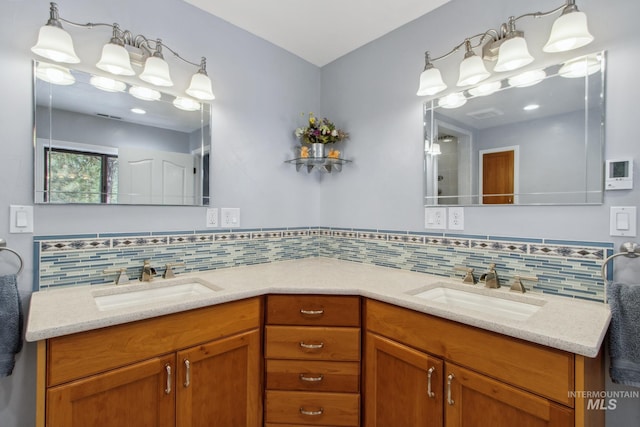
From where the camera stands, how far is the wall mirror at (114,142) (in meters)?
1.39

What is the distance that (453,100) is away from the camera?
1716 mm

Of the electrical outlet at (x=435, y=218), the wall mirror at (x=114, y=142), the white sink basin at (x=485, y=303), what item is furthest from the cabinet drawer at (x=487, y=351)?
the wall mirror at (x=114, y=142)

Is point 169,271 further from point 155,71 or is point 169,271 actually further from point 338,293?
point 155,71

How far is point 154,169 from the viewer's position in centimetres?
167

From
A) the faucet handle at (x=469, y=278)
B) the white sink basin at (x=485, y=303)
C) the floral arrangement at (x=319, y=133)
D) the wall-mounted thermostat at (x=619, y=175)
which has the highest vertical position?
the floral arrangement at (x=319, y=133)

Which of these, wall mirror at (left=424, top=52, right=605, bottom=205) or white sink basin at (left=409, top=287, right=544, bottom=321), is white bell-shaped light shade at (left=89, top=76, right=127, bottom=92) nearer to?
wall mirror at (left=424, top=52, right=605, bottom=205)

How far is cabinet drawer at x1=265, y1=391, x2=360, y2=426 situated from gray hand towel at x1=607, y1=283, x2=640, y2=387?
1126mm

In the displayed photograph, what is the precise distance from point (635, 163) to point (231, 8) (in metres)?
2.10

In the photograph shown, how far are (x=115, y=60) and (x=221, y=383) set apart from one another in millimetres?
1536

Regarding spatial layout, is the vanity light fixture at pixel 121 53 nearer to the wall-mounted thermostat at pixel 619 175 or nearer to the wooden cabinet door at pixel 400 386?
the wooden cabinet door at pixel 400 386

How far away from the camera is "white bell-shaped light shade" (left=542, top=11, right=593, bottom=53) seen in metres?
1.20

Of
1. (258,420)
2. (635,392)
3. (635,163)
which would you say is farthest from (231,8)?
(635,392)

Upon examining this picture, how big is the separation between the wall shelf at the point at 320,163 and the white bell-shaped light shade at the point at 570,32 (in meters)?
1.30

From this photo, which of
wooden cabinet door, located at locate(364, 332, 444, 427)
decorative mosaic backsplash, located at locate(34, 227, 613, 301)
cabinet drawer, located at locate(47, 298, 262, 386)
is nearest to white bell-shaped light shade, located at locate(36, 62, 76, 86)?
decorative mosaic backsplash, located at locate(34, 227, 613, 301)
